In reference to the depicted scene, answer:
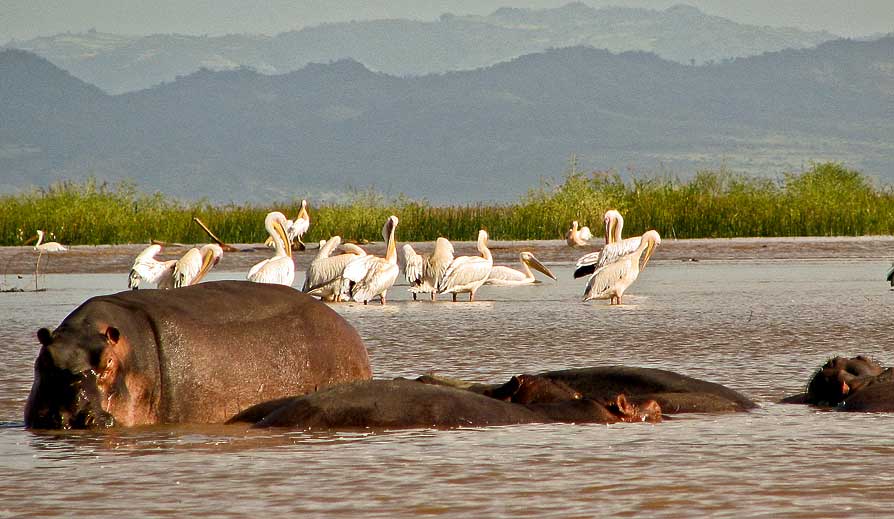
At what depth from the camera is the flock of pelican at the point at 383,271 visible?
16.6m

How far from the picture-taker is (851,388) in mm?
6922

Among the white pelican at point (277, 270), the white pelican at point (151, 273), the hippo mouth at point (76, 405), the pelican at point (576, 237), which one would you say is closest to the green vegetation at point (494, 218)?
the pelican at point (576, 237)

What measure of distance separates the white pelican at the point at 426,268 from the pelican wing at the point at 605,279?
234cm

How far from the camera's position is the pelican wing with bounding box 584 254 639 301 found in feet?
52.7

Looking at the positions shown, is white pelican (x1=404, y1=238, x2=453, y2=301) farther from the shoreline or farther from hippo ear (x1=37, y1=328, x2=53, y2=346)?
hippo ear (x1=37, y1=328, x2=53, y2=346)

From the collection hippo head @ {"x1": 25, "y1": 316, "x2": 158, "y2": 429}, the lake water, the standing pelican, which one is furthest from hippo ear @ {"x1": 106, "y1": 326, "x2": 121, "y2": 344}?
the standing pelican

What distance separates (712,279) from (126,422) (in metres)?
14.1

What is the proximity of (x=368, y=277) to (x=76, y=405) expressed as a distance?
10783 millimetres

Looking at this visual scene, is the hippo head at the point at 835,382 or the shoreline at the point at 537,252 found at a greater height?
the shoreline at the point at 537,252

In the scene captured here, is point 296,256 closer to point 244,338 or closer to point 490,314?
point 490,314

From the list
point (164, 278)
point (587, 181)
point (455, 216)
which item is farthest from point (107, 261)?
point (587, 181)

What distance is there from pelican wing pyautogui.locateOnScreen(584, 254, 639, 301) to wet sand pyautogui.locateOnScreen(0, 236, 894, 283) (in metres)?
8.26

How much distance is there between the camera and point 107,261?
2439cm

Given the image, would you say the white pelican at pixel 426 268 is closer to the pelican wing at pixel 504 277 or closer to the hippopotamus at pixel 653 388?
the pelican wing at pixel 504 277
